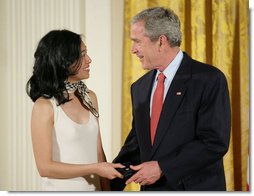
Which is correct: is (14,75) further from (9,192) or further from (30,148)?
(9,192)

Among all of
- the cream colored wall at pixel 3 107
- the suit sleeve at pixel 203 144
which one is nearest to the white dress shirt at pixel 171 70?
the suit sleeve at pixel 203 144

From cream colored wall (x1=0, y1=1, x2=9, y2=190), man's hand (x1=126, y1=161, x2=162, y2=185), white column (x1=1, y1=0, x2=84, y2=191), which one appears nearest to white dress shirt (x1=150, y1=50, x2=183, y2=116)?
man's hand (x1=126, y1=161, x2=162, y2=185)

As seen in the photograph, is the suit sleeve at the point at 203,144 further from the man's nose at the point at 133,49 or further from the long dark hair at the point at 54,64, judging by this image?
the long dark hair at the point at 54,64

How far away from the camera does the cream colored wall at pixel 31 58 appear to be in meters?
1.51

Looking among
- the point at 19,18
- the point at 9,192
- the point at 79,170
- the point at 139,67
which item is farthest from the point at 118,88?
the point at 9,192

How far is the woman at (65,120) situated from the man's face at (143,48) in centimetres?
17

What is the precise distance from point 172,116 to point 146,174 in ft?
0.70

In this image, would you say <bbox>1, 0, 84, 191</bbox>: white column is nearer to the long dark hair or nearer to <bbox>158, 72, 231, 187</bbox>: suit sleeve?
the long dark hair

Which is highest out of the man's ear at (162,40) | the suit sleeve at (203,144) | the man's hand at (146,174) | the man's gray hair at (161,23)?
the man's gray hair at (161,23)

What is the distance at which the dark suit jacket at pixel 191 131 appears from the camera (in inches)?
55.8

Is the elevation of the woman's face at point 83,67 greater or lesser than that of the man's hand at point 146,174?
greater

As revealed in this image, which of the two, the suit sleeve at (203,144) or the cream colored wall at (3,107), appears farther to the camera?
the cream colored wall at (3,107)

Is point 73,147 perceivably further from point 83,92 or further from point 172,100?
point 172,100

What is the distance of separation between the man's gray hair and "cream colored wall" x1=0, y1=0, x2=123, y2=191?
0.10 meters
